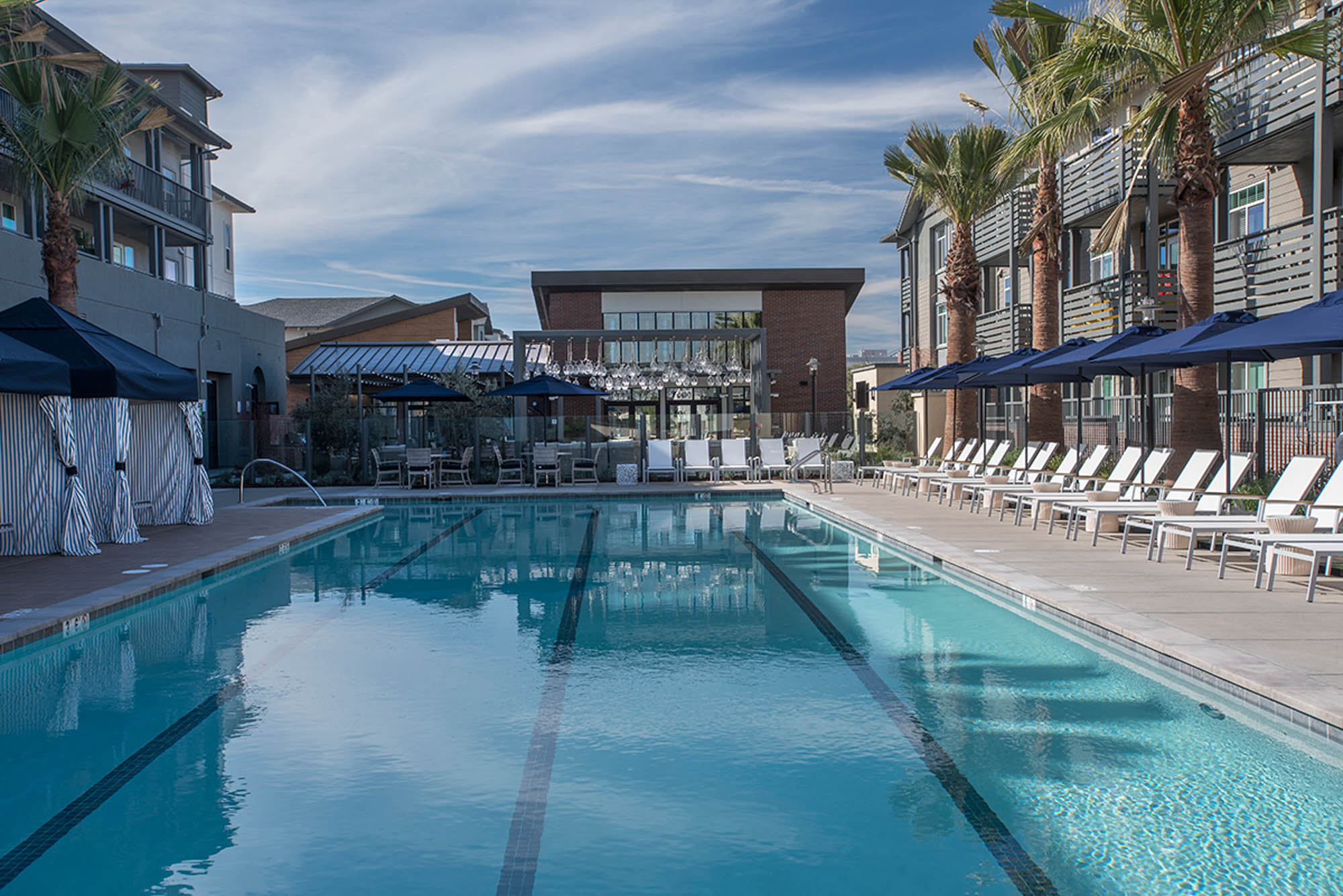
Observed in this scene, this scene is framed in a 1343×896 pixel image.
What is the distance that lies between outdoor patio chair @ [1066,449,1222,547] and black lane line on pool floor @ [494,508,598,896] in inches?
240

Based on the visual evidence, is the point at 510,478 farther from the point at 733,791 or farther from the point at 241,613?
the point at 733,791

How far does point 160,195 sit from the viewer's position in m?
24.3

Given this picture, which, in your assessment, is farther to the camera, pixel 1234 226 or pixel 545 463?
pixel 545 463

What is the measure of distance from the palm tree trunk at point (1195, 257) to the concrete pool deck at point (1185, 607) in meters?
1.85

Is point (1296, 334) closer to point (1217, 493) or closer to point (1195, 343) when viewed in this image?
point (1195, 343)

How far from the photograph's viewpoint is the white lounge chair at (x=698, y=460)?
73.3ft

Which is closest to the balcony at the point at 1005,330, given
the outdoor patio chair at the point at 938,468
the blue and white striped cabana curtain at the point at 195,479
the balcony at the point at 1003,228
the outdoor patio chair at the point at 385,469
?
the balcony at the point at 1003,228

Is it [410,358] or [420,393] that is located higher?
[410,358]

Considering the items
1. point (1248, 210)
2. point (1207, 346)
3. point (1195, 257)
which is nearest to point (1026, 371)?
point (1195, 257)

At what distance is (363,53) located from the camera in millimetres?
18688

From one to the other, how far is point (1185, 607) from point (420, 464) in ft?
54.3

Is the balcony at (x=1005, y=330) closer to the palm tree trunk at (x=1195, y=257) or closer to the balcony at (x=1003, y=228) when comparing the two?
the balcony at (x=1003, y=228)

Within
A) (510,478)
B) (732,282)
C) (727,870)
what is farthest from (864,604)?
(732,282)

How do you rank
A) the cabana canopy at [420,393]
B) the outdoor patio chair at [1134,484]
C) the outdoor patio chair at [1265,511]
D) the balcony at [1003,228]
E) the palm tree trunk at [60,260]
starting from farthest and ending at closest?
the balcony at [1003,228], the cabana canopy at [420,393], the palm tree trunk at [60,260], the outdoor patio chair at [1134,484], the outdoor patio chair at [1265,511]
